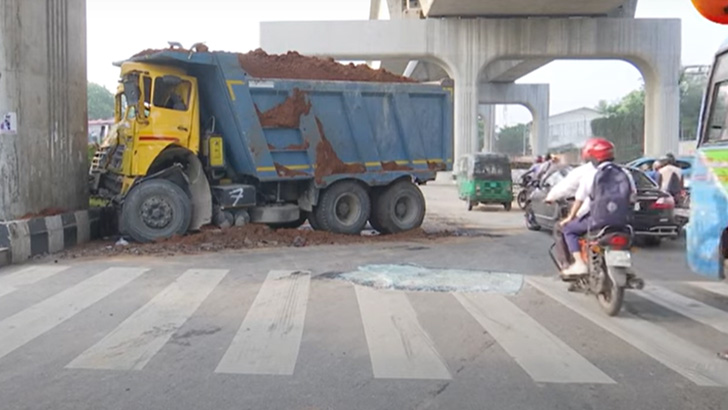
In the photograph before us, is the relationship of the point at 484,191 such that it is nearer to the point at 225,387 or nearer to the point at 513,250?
the point at 513,250

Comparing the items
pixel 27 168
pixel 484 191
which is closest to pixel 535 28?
pixel 484 191

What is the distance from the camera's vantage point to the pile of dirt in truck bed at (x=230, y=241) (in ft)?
35.6

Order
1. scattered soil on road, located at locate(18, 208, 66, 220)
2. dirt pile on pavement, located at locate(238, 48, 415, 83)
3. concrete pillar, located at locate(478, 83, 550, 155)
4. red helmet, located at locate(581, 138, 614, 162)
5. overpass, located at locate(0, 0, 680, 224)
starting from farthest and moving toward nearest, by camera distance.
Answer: concrete pillar, located at locate(478, 83, 550, 155) → overpass, located at locate(0, 0, 680, 224) → dirt pile on pavement, located at locate(238, 48, 415, 83) → scattered soil on road, located at locate(18, 208, 66, 220) → red helmet, located at locate(581, 138, 614, 162)

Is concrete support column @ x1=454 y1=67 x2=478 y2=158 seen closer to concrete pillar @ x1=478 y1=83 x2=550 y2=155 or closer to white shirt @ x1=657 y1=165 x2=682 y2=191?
white shirt @ x1=657 y1=165 x2=682 y2=191

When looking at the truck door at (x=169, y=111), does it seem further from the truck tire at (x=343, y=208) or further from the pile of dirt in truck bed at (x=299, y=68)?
the truck tire at (x=343, y=208)

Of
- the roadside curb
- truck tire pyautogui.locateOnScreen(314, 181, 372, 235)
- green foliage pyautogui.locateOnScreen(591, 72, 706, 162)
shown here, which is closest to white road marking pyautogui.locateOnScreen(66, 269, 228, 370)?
the roadside curb

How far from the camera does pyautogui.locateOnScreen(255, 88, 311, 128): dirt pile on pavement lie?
12273mm

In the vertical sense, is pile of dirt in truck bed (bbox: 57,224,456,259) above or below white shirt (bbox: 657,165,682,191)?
below

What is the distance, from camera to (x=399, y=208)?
46.8ft

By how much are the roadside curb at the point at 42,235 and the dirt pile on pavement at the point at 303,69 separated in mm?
4015

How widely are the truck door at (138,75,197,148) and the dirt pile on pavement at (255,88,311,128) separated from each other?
49.9 inches

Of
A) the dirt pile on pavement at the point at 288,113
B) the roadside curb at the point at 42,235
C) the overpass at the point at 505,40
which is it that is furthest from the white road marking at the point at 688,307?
the overpass at the point at 505,40

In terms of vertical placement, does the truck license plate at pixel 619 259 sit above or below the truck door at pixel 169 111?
below

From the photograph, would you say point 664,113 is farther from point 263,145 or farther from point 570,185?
point 570,185
